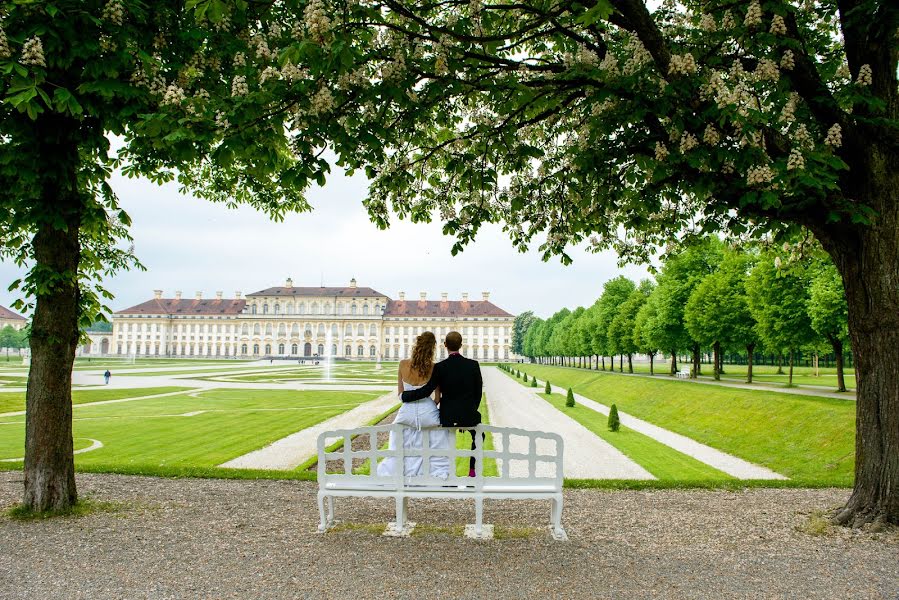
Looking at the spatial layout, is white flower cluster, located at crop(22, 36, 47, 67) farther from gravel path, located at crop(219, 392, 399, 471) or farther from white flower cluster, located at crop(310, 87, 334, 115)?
gravel path, located at crop(219, 392, 399, 471)

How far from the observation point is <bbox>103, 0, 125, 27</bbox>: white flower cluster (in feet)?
14.7

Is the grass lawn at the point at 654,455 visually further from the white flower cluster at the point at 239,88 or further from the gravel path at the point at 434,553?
the white flower cluster at the point at 239,88

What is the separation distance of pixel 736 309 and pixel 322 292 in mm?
105912

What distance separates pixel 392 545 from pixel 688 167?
4321mm

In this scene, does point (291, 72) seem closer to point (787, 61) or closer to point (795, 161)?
point (795, 161)

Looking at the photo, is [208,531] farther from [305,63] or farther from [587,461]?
[587,461]

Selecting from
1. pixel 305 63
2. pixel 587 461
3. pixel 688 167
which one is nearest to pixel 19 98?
pixel 305 63

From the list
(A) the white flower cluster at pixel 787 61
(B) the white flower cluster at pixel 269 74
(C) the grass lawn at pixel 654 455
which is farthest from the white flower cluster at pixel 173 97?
(C) the grass lawn at pixel 654 455

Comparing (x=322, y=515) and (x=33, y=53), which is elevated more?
(x=33, y=53)

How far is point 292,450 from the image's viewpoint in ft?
45.0

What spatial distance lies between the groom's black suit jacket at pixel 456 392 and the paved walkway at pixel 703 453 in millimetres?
9712

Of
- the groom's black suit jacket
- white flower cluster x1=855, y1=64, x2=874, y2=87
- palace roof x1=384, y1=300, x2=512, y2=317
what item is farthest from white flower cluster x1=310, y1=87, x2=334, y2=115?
palace roof x1=384, y1=300, x2=512, y2=317

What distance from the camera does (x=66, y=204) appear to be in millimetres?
5926

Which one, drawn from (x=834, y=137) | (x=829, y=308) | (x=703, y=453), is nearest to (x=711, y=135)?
(x=834, y=137)
